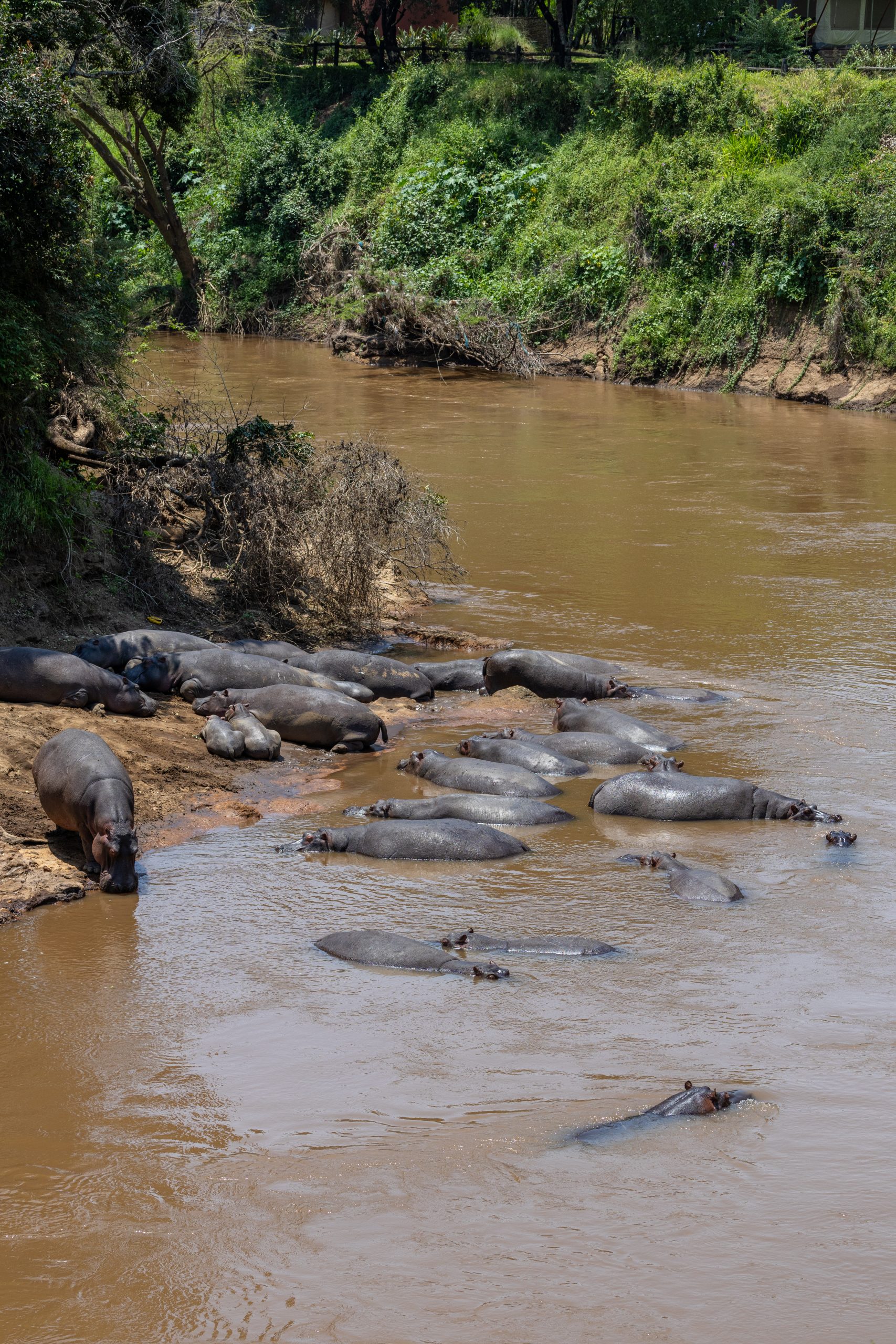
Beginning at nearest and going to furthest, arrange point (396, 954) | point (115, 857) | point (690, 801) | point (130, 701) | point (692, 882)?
point (396, 954) → point (115, 857) → point (692, 882) → point (690, 801) → point (130, 701)

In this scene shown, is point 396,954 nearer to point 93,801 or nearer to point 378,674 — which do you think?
point 93,801

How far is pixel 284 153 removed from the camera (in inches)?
1709

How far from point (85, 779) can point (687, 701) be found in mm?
5456

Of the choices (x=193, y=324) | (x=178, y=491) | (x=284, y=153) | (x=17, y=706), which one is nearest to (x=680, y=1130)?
(x=17, y=706)

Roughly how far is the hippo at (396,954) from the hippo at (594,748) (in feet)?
11.0

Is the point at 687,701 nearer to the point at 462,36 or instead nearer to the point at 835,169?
the point at 835,169

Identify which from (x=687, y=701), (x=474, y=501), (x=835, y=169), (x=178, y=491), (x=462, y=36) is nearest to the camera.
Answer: (x=687, y=701)

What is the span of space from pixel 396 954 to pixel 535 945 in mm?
701

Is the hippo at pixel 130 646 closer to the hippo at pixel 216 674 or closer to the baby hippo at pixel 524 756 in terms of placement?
the hippo at pixel 216 674

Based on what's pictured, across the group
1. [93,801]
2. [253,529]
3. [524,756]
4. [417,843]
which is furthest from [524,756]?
[253,529]

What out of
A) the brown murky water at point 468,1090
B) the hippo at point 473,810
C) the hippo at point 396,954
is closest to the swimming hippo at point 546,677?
the brown murky water at point 468,1090

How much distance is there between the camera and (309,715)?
980cm

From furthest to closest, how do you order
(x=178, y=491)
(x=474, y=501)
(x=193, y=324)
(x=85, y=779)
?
(x=193, y=324) < (x=474, y=501) < (x=178, y=491) < (x=85, y=779)

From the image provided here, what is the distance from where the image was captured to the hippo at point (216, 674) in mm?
10359
